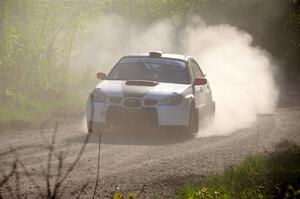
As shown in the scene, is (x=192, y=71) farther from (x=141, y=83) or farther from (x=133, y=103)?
(x=133, y=103)

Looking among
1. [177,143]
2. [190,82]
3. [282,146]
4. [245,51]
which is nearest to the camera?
[282,146]

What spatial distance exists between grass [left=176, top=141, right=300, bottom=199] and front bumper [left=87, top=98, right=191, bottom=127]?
Answer: 3645mm

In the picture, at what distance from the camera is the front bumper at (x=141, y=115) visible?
548 inches

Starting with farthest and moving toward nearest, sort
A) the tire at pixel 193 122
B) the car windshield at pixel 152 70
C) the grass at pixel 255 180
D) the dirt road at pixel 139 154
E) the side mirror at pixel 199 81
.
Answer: the car windshield at pixel 152 70, the side mirror at pixel 199 81, the tire at pixel 193 122, the dirt road at pixel 139 154, the grass at pixel 255 180

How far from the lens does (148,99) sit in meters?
13.9

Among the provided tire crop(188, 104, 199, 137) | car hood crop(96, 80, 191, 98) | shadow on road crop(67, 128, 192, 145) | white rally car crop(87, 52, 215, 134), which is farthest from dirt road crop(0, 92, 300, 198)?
car hood crop(96, 80, 191, 98)

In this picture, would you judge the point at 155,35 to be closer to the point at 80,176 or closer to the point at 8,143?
the point at 8,143

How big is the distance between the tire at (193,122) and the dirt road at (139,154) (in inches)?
9.4

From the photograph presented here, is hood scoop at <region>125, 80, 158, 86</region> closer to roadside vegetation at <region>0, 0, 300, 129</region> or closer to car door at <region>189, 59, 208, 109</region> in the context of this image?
car door at <region>189, 59, 208, 109</region>

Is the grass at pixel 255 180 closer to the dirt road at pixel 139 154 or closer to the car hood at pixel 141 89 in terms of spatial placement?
the dirt road at pixel 139 154

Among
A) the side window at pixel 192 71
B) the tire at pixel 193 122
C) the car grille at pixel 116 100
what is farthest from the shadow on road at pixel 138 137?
the side window at pixel 192 71

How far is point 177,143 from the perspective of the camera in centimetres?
1357

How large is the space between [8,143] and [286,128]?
658 centimetres

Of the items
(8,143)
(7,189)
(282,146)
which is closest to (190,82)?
(282,146)
